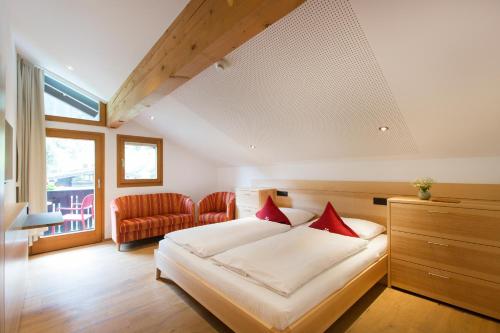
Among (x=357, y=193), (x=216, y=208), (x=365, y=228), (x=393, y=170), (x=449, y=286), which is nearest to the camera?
(x=449, y=286)

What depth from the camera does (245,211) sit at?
14.1ft

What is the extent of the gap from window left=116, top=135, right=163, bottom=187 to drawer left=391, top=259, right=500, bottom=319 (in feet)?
14.1

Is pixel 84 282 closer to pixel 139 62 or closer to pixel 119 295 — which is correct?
pixel 119 295

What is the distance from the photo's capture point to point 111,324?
2.03 meters

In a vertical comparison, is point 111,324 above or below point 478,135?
below

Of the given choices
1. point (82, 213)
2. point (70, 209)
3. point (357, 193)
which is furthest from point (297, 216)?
point (70, 209)

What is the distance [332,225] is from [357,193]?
76cm

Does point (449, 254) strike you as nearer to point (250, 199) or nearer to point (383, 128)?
point (383, 128)

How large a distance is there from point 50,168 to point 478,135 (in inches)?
217

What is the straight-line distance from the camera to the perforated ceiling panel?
5.49 feet

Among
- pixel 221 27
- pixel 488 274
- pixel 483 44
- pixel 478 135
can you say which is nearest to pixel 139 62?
pixel 221 27

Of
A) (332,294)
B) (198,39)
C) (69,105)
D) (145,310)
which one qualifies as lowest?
(145,310)

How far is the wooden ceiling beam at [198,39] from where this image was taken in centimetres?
126

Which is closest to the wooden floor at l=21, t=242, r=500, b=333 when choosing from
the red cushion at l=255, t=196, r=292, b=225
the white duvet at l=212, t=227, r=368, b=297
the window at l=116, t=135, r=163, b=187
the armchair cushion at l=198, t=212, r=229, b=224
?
the white duvet at l=212, t=227, r=368, b=297
